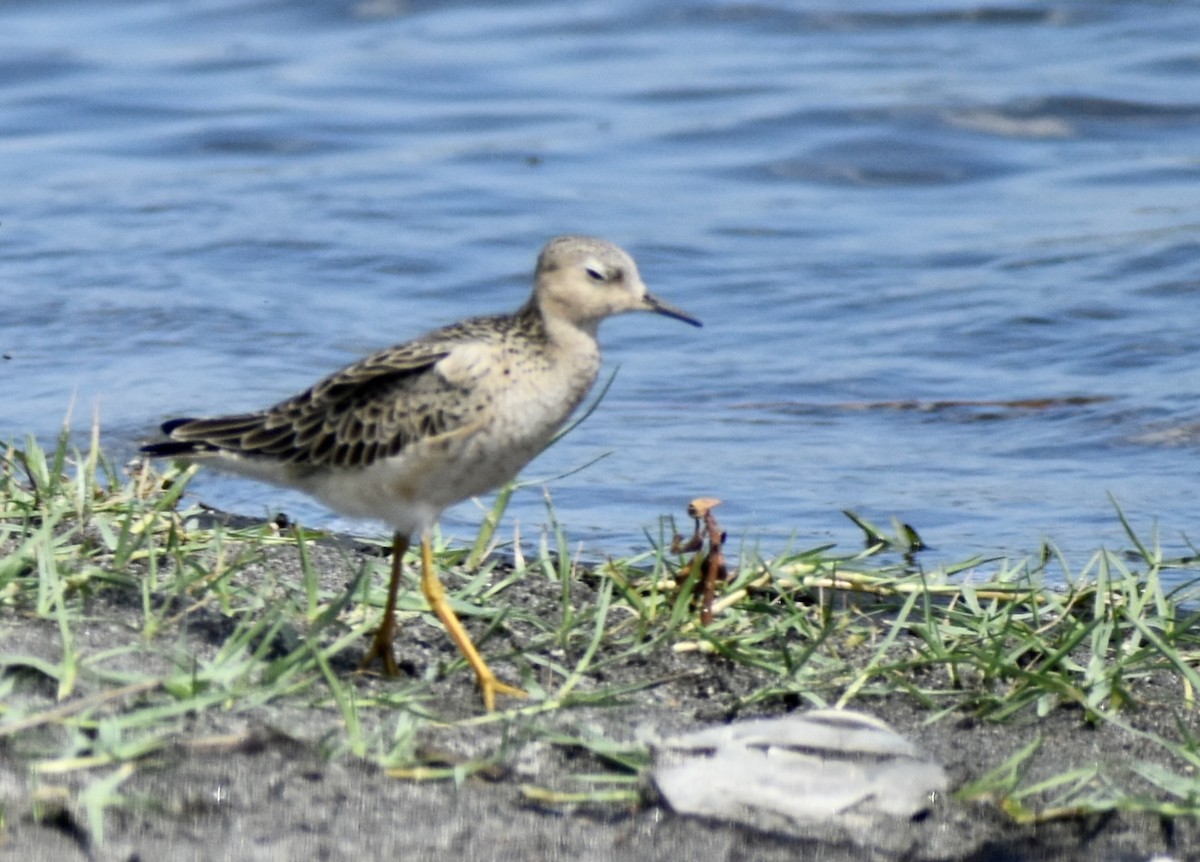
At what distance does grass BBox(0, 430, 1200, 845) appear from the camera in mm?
3785

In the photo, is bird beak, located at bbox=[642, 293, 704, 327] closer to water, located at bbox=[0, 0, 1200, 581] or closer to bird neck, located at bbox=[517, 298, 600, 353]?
bird neck, located at bbox=[517, 298, 600, 353]

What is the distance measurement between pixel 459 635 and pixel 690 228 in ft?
23.6

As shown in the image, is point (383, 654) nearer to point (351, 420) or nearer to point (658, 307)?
point (351, 420)

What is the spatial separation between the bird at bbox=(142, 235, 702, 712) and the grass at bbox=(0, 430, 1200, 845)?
0.59 ft

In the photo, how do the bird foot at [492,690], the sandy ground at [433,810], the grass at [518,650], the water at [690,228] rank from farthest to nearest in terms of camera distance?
the water at [690,228]
the bird foot at [492,690]
the grass at [518,650]
the sandy ground at [433,810]

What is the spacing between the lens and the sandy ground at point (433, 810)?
11.4ft

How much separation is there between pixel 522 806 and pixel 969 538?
313 cm

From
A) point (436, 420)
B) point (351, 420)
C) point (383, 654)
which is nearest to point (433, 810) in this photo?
point (383, 654)

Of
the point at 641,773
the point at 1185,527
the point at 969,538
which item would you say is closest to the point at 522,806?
the point at 641,773

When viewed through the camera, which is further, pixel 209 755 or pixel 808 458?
pixel 808 458

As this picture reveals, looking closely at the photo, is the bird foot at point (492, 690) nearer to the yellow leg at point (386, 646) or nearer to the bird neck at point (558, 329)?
the yellow leg at point (386, 646)

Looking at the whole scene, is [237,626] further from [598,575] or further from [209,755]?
[598,575]

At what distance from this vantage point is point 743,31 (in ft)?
52.0

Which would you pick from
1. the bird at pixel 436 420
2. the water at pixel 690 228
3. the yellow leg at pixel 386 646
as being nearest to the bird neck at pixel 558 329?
the bird at pixel 436 420
